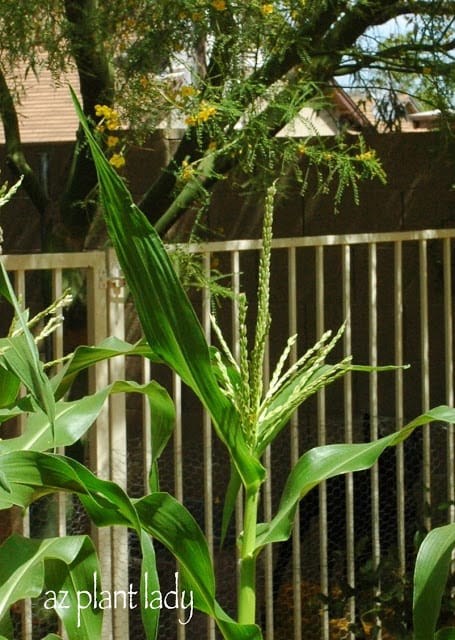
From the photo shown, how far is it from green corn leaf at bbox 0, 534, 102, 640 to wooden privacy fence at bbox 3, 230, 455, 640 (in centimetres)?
123

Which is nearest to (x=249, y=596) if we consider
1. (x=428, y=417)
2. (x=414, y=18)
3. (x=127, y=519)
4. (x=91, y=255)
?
(x=127, y=519)

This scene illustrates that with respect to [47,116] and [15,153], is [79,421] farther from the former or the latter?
[47,116]

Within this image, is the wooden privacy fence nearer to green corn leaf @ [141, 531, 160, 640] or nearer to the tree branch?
the tree branch

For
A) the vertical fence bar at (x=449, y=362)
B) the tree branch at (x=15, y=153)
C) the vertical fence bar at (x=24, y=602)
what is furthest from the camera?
the tree branch at (x=15, y=153)

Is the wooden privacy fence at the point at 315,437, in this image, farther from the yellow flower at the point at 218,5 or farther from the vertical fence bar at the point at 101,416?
the yellow flower at the point at 218,5

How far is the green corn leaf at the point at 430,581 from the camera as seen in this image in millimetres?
1682

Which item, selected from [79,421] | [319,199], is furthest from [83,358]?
[319,199]

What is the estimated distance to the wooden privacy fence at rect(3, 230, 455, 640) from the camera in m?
3.16

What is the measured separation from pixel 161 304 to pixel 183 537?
1.18 ft

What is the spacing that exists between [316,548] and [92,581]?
2222mm

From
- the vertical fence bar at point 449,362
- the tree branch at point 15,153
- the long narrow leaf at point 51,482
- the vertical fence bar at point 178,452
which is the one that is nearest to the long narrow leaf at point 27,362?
the long narrow leaf at point 51,482

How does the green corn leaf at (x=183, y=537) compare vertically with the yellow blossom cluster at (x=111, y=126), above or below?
below

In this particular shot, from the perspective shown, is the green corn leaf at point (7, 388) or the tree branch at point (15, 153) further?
the tree branch at point (15, 153)

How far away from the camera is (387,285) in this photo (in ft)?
14.7
